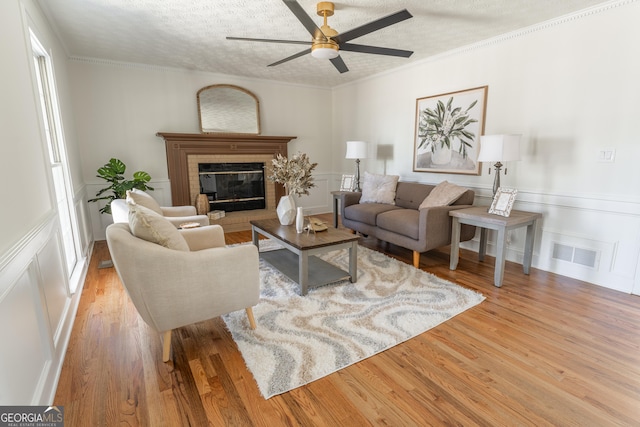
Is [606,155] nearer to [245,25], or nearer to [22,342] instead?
[245,25]

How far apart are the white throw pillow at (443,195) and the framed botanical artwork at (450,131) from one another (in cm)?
54

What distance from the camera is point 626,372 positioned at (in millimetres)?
1827

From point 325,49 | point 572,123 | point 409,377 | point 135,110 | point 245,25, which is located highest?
point 245,25

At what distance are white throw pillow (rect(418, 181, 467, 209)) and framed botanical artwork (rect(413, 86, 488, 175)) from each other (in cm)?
54

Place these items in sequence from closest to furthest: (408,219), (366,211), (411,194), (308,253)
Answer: (308,253), (408,219), (366,211), (411,194)

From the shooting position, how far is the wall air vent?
3.02 meters

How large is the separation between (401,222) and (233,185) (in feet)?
10.3

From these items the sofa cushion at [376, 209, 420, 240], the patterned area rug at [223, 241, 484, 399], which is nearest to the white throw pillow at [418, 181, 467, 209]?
the sofa cushion at [376, 209, 420, 240]

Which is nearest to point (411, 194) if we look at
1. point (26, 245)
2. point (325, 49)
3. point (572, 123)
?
point (572, 123)

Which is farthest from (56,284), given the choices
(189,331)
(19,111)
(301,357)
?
(301,357)

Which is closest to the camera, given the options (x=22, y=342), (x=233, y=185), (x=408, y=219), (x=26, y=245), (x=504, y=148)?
(x=22, y=342)

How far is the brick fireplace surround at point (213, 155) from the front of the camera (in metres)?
4.80

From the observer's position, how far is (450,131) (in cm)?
414

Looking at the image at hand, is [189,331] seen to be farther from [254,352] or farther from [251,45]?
[251,45]
